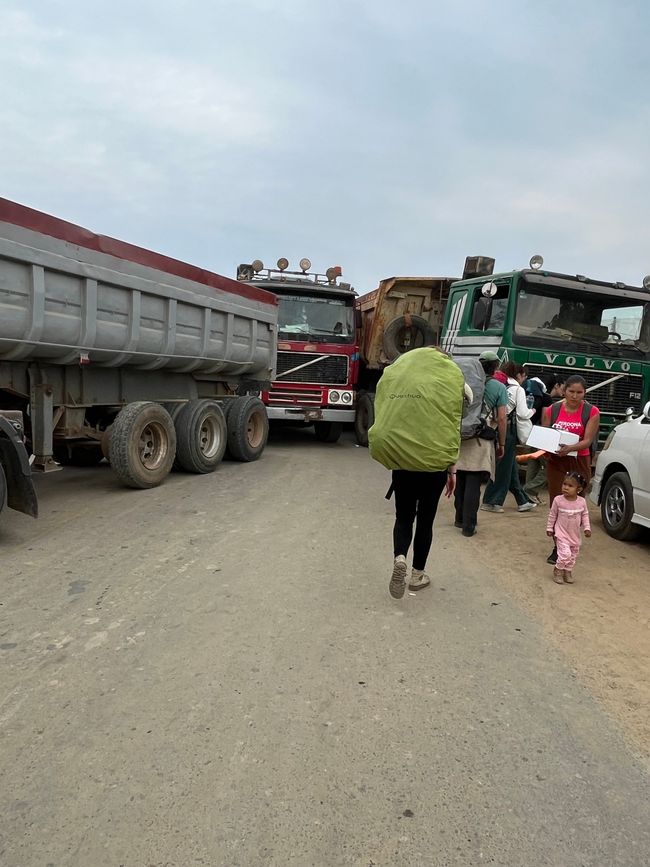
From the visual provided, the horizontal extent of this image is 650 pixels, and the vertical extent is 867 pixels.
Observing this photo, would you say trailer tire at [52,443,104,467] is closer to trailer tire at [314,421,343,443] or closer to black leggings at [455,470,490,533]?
trailer tire at [314,421,343,443]

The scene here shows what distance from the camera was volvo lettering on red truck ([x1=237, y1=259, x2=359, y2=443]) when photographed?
1238 cm

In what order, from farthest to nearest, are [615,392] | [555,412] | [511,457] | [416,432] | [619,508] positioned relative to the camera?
1. [615,392]
2. [511,457]
3. [619,508]
4. [555,412]
5. [416,432]

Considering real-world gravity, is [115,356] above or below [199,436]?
above

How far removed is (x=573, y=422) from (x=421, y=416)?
2120 millimetres

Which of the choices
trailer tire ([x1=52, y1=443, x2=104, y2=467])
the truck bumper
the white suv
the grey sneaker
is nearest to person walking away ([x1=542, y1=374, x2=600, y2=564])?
the white suv

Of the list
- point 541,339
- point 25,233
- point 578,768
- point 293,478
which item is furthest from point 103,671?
point 541,339

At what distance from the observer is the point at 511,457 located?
6.98 meters

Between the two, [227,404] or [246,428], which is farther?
[227,404]

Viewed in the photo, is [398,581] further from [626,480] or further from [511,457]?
[511,457]

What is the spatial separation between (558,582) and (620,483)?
1.92 meters

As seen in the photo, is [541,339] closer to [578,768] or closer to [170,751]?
[578,768]

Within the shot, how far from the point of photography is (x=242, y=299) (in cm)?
979

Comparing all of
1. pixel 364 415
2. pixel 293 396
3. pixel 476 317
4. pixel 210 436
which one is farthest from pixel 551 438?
pixel 364 415

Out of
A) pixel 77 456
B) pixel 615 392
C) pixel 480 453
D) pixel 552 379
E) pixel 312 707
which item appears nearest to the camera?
pixel 312 707
